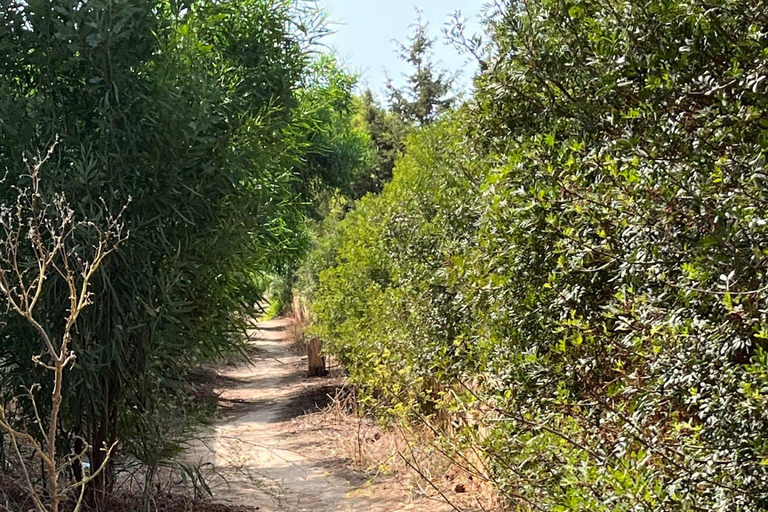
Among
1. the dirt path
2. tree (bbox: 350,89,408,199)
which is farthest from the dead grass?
tree (bbox: 350,89,408,199)

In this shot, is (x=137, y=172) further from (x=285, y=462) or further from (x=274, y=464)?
(x=285, y=462)

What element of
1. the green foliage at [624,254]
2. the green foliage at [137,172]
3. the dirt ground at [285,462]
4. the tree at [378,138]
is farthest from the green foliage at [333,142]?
the green foliage at [624,254]

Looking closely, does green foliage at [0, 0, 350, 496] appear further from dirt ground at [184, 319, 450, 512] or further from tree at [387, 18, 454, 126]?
tree at [387, 18, 454, 126]

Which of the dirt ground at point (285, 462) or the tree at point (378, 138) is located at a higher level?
the tree at point (378, 138)

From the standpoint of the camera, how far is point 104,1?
14.3ft

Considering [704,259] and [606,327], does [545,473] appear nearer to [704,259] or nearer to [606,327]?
[606,327]

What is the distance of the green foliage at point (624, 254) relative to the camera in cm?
199

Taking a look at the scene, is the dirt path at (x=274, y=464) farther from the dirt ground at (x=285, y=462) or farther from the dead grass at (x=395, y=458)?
the dead grass at (x=395, y=458)

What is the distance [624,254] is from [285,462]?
6.32 m

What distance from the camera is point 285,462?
7957mm

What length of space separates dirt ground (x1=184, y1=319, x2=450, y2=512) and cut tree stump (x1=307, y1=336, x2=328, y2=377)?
542mm

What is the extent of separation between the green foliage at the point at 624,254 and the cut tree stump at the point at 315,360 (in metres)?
11.1

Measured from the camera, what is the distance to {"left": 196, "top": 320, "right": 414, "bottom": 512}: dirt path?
240 inches

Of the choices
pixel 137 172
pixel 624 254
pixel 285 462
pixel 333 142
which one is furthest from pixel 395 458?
pixel 333 142
